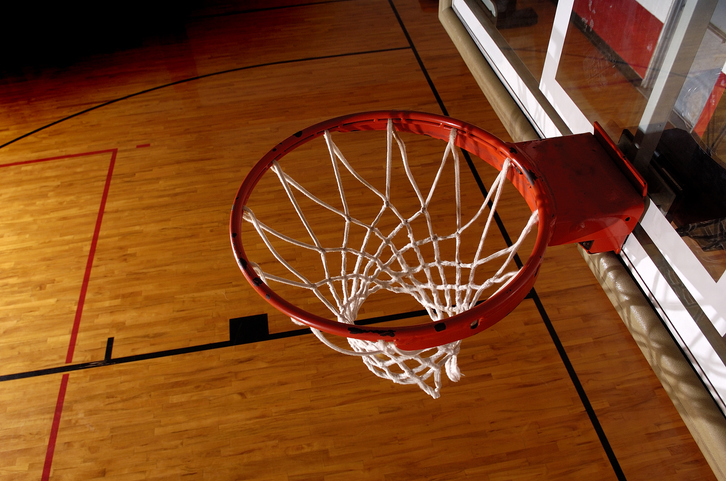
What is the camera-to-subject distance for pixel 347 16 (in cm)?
456

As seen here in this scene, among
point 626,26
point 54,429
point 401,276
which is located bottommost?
point 54,429

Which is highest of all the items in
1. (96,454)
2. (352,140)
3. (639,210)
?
(639,210)

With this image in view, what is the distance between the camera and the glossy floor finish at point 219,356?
2.04m

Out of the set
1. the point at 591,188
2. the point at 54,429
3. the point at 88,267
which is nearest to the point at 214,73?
the point at 88,267

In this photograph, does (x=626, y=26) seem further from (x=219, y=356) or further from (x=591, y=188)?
(x=219, y=356)

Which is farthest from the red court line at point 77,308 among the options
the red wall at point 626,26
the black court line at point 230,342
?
the red wall at point 626,26

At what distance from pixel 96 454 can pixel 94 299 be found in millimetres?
813

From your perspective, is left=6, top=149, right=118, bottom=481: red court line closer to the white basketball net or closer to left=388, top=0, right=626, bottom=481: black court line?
the white basketball net

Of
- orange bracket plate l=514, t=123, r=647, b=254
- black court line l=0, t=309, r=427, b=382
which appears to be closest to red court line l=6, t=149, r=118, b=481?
black court line l=0, t=309, r=427, b=382

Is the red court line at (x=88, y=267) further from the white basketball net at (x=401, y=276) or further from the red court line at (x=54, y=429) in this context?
the white basketball net at (x=401, y=276)

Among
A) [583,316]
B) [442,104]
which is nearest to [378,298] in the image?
[583,316]

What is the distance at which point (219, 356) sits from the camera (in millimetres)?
2352

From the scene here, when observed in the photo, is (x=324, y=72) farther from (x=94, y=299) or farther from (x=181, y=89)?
(x=94, y=299)

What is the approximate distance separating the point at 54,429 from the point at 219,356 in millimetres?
718
